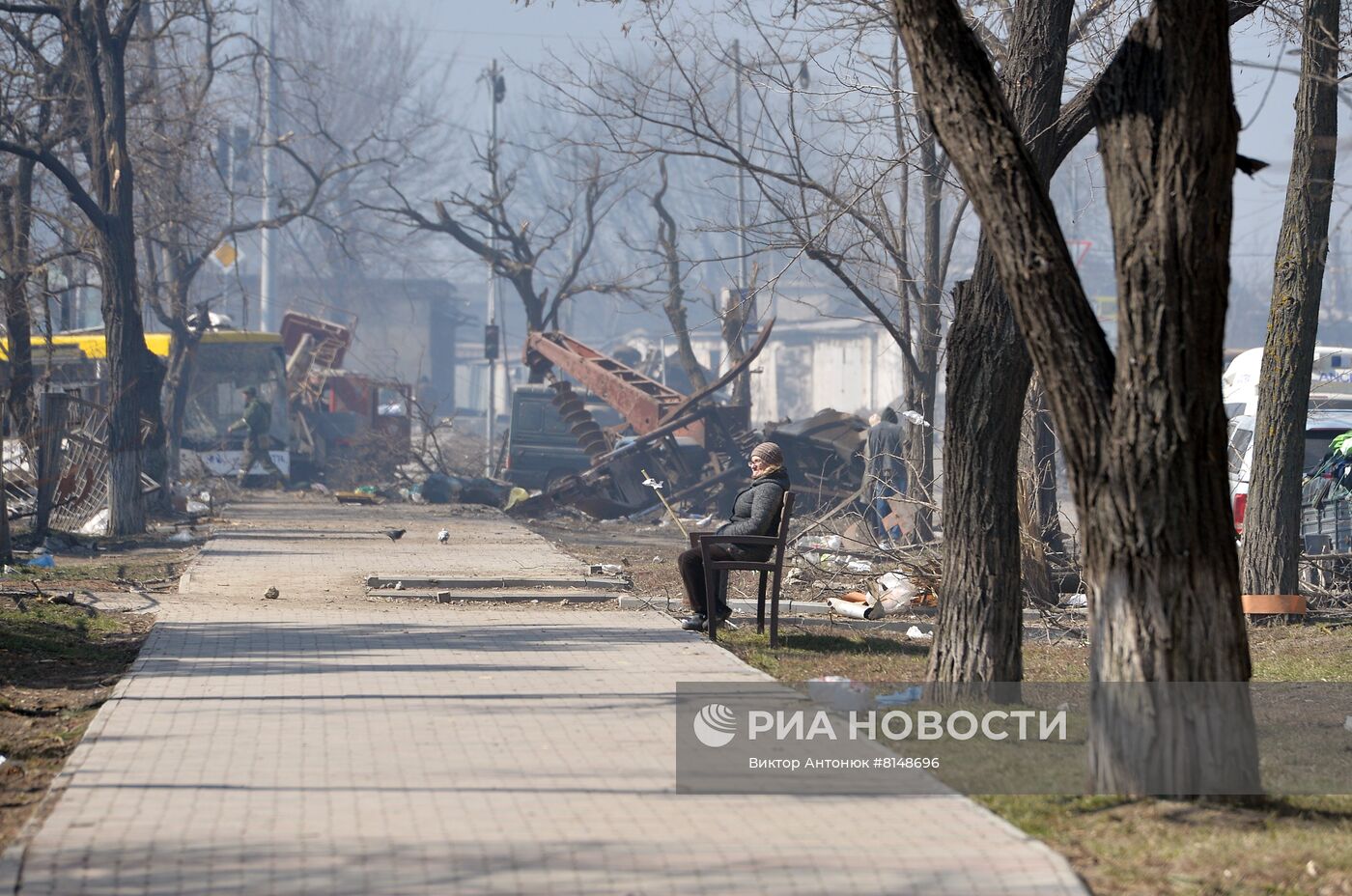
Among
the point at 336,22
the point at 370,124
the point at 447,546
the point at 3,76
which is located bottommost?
the point at 447,546

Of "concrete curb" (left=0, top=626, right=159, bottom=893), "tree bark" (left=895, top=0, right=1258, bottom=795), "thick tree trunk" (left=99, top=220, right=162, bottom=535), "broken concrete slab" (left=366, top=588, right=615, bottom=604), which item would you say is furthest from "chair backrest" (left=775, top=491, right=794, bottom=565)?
"thick tree trunk" (left=99, top=220, right=162, bottom=535)

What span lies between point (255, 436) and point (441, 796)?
1004 inches

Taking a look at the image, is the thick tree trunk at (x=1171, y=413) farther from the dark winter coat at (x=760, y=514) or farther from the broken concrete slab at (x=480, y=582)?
the broken concrete slab at (x=480, y=582)

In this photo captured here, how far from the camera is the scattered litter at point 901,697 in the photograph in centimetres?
801

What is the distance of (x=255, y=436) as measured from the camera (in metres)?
30.3

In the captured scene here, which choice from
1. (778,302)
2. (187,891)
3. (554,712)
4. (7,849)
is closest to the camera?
(187,891)

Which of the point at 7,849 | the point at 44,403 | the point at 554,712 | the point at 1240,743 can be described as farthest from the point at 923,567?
the point at 44,403

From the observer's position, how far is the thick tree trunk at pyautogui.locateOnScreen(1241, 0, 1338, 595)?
1255 centimetres

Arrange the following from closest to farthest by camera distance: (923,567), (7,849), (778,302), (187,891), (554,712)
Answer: (187,891) < (7,849) < (554,712) < (923,567) < (778,302)

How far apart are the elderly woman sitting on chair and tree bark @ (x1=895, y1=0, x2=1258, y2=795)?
14.9 feet

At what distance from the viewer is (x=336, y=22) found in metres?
81.5

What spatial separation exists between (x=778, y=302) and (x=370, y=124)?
2374 centimetres

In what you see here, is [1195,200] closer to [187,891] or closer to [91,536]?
[187,891]

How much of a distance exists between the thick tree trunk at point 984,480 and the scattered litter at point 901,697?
0.40ft
